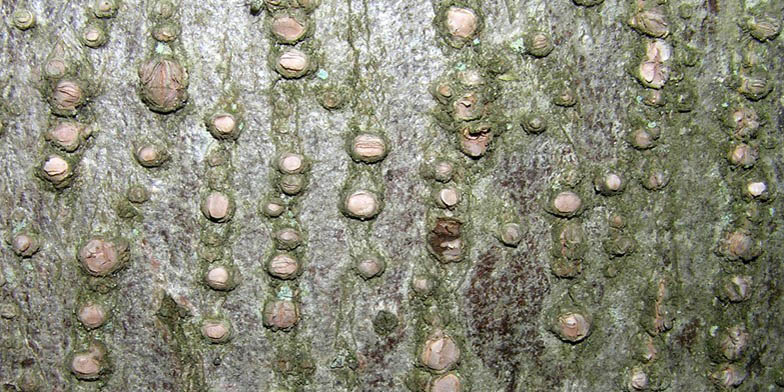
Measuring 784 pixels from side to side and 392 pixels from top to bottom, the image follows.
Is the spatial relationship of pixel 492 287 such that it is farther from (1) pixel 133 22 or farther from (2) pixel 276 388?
(1) pixel 133 22

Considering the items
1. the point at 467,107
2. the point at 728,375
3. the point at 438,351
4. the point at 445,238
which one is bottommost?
the point at 728,375

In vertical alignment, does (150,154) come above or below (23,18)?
below

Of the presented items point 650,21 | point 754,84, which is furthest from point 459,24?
point 754,84

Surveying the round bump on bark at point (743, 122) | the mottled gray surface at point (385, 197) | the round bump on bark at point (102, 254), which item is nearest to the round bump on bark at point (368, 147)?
the mottled gray surface at point (385, 197)

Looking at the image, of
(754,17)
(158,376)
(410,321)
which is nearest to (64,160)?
(158,376)

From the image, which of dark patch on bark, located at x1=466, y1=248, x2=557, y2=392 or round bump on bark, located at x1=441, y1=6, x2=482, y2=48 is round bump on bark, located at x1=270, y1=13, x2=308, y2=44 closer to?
round bump on bark, located at x1=441, y1=6, x2=482, y2=48

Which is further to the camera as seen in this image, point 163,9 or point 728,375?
point 728,375

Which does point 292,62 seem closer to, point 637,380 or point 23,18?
point 23,18

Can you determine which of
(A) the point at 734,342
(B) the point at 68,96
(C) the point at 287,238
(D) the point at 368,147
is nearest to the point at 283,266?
(C) the point at 287,238
